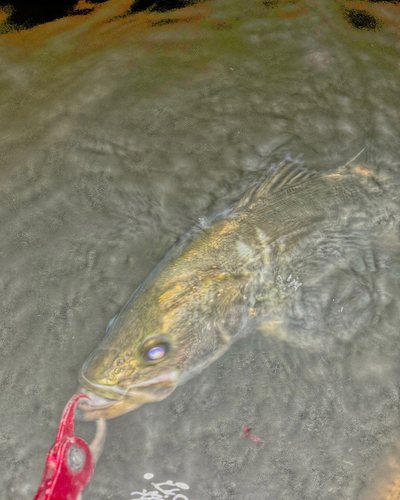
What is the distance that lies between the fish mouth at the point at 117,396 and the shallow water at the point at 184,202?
21 cm

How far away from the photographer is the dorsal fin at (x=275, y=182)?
341 centimetres

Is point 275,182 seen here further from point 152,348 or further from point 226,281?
point 152,348

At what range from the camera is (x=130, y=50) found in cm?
481

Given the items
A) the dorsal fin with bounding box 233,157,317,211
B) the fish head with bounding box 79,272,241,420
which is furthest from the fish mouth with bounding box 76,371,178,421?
the dorsal fin with bounding box 233,157,317,211

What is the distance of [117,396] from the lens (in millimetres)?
2564

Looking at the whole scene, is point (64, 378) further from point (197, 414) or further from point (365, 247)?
point (365, 247)

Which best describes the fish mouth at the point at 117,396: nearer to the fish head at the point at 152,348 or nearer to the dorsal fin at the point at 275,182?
the fish head at the point at 152,348

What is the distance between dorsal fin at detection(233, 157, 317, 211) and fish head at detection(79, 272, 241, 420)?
0.89m

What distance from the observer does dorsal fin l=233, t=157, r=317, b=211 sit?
11.2ft

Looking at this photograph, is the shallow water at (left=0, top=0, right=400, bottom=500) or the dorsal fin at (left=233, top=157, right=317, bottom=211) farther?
the dorsal fin at (left=233, top=157, right=317, bottom=211)

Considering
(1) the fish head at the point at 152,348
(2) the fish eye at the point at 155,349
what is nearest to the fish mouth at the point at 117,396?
(1) the fish head at the point at 152,348

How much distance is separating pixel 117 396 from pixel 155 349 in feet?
1.26

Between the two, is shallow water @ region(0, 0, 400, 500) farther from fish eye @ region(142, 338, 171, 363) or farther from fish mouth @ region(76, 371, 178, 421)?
fish eye @ region(142, 338, 171, 363)

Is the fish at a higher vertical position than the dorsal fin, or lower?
lower
